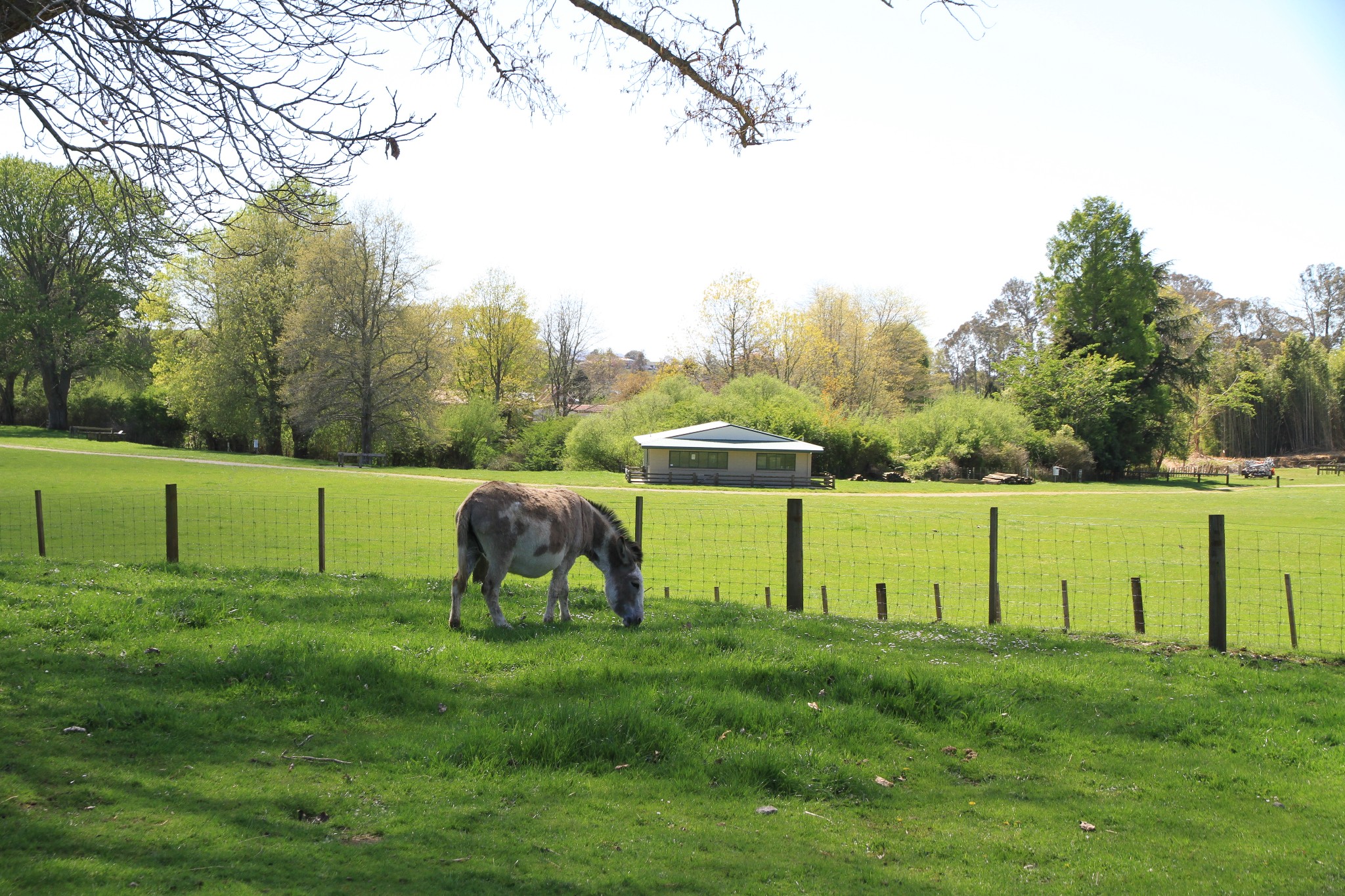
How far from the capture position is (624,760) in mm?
5742

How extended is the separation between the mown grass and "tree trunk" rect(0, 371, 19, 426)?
258 ft

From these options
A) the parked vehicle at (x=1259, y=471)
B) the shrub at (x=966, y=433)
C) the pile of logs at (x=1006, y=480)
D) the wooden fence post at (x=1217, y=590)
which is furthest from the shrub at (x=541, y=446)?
the parked vehicle at (x=1259, y=471)

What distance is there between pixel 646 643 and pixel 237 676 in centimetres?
350

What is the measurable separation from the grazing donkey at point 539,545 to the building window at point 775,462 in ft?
164

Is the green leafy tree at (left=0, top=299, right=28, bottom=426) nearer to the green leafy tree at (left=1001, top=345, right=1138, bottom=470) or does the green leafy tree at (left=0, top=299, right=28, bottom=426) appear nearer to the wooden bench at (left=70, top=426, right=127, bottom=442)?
the wooden bench at (left=70, top=426, right=127, bottom=442)

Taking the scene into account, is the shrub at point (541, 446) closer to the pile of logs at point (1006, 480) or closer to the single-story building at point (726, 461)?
the single-story building at point (726, 461)

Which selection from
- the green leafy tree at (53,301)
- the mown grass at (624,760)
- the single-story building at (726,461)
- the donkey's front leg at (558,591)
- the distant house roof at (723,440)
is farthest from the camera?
the single-story building at (726,461)

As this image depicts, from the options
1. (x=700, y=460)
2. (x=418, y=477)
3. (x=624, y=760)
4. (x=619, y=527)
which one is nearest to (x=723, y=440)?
(x=700, y=460)

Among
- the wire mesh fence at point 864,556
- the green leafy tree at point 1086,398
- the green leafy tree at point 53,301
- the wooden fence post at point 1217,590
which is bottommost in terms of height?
the wire mesh fence at point 864,556

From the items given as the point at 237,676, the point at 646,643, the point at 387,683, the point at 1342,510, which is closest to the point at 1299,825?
the point at 646,643

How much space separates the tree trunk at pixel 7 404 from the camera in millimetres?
70812

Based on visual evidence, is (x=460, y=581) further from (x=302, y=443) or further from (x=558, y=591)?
(x=302, y=443)

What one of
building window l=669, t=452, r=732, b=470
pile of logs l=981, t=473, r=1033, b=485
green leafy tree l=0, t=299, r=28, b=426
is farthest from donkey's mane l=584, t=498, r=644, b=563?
pile of logs l=981, t=473, r=1033, b=485

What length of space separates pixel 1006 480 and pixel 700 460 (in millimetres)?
23890
